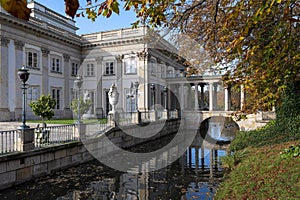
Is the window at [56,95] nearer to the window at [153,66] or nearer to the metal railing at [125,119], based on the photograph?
the window at [153,66]

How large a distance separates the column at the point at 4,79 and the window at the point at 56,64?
17.4 ft

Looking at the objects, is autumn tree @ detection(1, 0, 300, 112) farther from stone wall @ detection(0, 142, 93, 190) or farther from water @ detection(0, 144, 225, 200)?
stone wall @ detection(0, 142, 93, 190)

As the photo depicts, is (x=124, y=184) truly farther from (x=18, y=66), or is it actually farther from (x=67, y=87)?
(x=67, y=87)

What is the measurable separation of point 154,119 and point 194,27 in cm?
1463

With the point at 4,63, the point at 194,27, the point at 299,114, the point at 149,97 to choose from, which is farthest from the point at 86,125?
the point at 149,97

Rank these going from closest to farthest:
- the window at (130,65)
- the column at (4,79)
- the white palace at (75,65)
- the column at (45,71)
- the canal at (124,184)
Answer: the canal at (124,184), the column at (4,79), the white palace at (75,65), the column at (45,71), the window at (130,65)

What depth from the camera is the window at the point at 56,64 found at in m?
26.5

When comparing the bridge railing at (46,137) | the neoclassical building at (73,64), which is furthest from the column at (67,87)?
the bridge railing at (46,137)

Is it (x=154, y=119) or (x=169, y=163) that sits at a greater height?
(x=154, y=119)

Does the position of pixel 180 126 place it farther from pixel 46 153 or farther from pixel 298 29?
pixel 298 29

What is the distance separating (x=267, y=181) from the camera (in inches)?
260

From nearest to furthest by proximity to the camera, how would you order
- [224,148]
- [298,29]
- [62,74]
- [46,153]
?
[298,29], [46,153], [224,148], [62,74]

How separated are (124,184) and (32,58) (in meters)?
18.8

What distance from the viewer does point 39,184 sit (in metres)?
9.14
